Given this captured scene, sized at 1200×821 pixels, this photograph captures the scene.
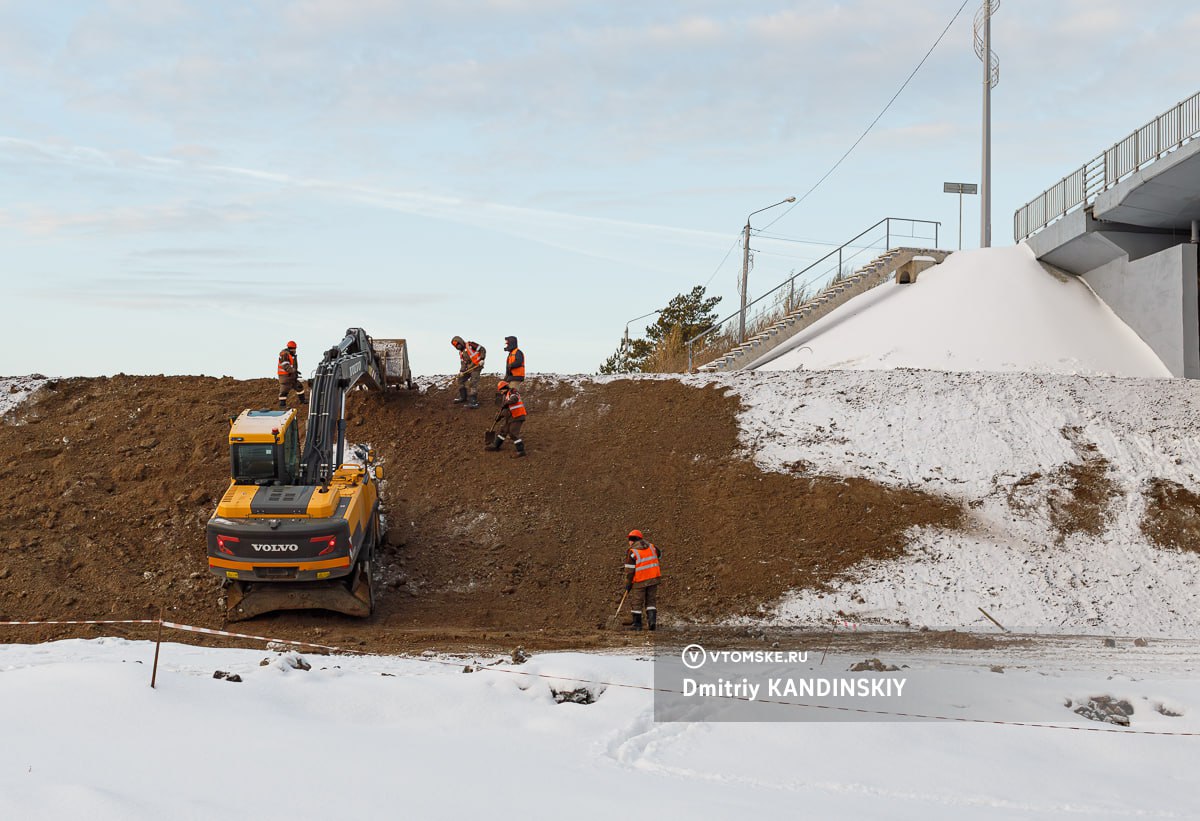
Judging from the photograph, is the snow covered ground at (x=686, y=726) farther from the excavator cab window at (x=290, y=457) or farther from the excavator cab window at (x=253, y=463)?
the excavator cab window at (x=290, y=457)

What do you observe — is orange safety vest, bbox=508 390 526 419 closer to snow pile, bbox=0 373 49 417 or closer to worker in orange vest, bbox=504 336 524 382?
worker in orange vest, bbox=504 336 524 382

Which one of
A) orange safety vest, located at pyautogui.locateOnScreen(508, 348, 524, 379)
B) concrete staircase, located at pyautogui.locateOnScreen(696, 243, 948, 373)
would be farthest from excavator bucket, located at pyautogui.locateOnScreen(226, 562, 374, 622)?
concrete staircase, located at pyautogui.locateOnScreen(696, 243, 948, 373)

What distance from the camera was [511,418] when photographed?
21031 mm

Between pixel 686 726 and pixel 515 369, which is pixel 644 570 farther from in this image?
pixel 515 369

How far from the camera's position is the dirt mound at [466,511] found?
15984 millimetres

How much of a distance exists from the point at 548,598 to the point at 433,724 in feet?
25.4

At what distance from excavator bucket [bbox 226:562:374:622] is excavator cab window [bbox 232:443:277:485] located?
147 cm

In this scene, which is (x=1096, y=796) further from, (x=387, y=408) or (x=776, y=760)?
(x=387, y=408)

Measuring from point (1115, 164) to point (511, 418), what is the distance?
17.8 metres

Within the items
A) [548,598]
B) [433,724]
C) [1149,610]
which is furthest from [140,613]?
[1149,610]

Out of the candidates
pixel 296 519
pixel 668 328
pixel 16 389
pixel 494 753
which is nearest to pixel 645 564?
pixel 296 519

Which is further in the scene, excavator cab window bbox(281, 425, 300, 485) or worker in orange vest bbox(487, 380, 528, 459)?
worker in orange vest bbox(487, 380, 528, 459)

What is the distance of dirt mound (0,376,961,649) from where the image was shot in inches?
629

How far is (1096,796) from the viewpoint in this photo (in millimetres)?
8258
